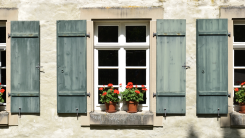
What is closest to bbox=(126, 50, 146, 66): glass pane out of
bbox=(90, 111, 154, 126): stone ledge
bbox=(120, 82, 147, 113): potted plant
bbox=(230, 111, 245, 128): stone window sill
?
bbox=(120, 82, 147, 113): potted plant

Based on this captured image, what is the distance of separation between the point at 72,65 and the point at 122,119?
1.23 m

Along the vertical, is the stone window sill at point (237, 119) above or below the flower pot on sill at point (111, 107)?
below

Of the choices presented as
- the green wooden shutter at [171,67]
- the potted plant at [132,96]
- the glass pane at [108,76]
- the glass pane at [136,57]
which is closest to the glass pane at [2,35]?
the glass pane at [108,76]

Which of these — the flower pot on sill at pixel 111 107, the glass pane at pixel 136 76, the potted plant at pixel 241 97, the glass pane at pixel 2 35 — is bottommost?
the flower pot on sill at pixel 111 107

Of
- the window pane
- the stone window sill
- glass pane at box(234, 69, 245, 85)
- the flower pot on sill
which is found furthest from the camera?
the window pane

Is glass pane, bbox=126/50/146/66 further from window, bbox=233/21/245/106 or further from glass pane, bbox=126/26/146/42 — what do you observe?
window, bbox=233/21/245/106

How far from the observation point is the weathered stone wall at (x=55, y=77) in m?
4.11

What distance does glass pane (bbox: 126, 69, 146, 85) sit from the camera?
431cm

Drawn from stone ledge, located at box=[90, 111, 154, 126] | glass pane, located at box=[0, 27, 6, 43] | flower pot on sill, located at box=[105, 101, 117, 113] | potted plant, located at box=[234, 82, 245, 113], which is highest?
glass pane, located at box=[0, 27, 6, 43]

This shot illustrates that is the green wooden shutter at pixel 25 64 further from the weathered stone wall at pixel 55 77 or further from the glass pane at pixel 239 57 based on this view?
the glass pane at pixel 239 57

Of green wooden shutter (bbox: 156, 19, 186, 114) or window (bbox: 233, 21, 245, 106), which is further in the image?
window (bbox: 233, 21, 245, 106)

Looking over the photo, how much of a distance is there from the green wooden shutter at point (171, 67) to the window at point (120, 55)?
0.96 ft

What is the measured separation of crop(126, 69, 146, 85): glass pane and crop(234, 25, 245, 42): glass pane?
1711 mm

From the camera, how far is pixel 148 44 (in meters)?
4.25
